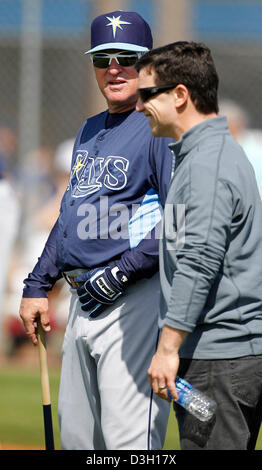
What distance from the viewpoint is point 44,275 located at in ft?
13.1

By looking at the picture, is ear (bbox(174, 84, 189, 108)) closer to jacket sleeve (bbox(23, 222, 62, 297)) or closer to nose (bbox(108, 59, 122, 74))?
nose (bbox(108, 59, 122, 74))

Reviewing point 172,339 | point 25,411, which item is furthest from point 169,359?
point 25,411

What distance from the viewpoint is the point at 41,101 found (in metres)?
10.6

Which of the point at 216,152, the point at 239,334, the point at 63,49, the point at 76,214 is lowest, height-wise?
the point at 239,334

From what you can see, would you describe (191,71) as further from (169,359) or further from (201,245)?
(169,359)

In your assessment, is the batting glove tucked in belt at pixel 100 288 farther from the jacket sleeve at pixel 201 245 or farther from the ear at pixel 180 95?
the ear at pixel 180 95

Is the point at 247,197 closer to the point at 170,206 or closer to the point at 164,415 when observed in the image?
the point at 170,206

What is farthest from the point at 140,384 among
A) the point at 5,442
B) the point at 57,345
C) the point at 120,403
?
the point at 57,345

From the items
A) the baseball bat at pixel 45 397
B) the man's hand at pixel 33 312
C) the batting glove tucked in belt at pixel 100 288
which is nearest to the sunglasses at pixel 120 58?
the batting glove tucked in belt at pixel 100 288

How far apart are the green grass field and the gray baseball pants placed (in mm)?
1731

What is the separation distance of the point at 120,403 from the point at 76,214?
844 millimetres

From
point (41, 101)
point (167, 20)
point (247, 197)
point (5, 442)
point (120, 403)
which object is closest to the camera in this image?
point (247, 197)

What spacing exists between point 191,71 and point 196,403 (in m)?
1.22
